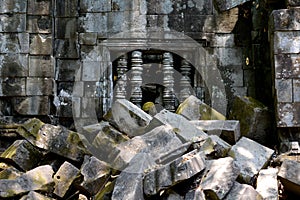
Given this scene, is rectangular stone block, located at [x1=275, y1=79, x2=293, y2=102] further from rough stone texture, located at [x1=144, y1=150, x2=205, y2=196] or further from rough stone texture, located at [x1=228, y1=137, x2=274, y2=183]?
rough stone texture, located at [x1=144, y1=150, x2=205, y2=196]

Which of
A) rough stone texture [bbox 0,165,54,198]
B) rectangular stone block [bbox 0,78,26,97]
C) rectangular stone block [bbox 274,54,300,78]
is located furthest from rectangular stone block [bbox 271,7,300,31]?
rectangular stone block [bbox 0,78,26,97]

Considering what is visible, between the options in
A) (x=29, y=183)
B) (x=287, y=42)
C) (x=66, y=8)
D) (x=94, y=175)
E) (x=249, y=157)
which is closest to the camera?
(x=29, y=183)

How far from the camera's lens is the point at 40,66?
267 inches

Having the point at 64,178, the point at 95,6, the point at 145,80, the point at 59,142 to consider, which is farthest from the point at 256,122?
the point at 95,6

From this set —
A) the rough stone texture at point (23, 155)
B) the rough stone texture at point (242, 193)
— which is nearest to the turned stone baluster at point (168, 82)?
the rough stone texture at point (23, 155)

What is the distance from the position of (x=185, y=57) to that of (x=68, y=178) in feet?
10.4

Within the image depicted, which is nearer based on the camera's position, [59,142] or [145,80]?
[59,142]

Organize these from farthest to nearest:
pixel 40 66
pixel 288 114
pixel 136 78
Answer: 1. pixel 136 78
2. pixel 40 66
3. pixel 288 114

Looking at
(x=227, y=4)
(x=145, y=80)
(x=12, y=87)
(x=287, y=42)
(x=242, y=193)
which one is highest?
(x=227, y=4)

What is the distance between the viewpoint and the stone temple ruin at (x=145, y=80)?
533 cm

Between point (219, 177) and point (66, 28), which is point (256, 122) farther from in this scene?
point (66, 28)

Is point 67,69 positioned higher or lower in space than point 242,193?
higher

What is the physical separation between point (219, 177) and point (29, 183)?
5.97 ft

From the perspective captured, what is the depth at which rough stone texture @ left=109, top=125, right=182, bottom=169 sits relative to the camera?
474 centimetres
